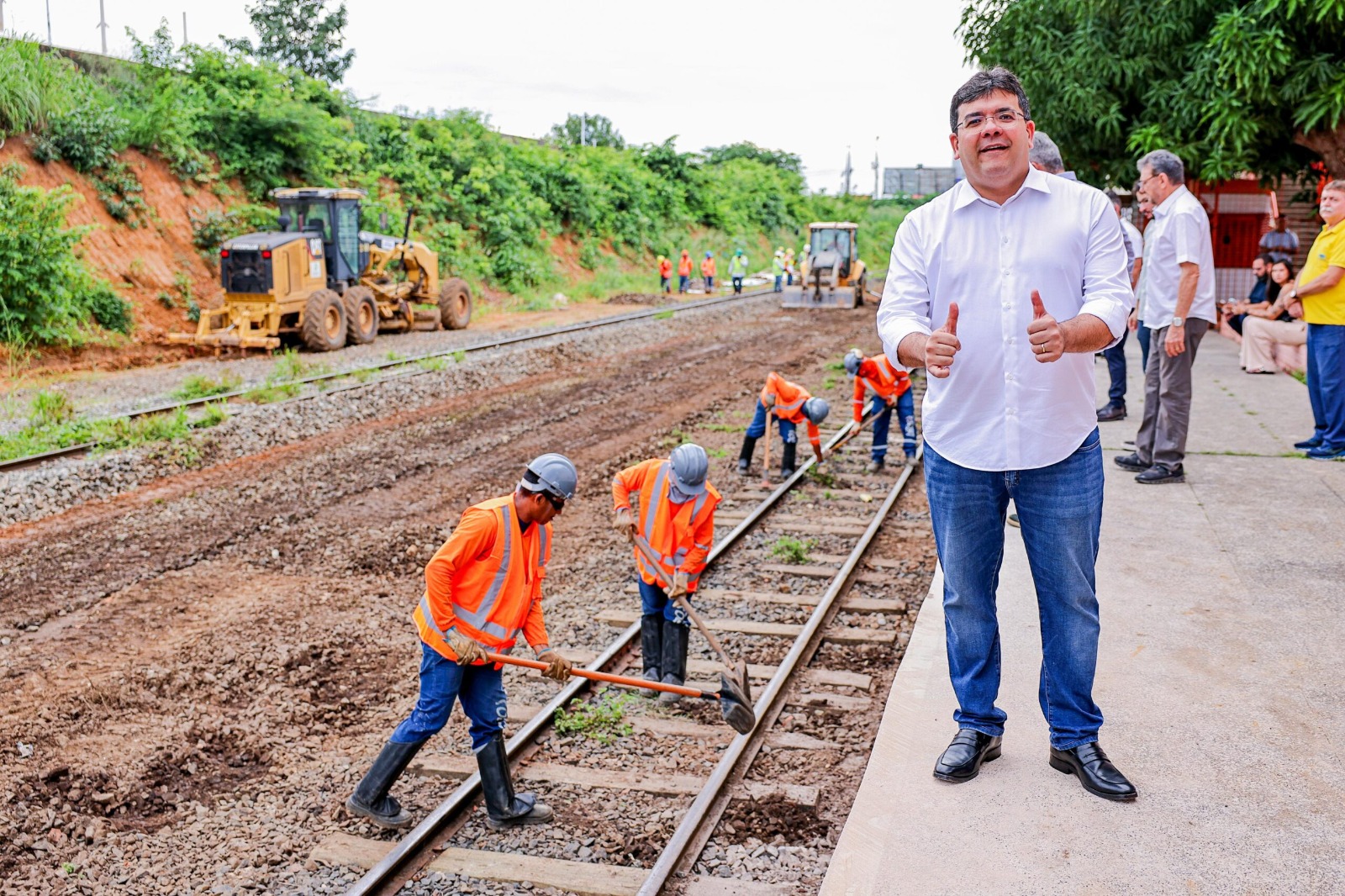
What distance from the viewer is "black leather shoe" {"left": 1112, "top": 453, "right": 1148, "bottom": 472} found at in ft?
29.0

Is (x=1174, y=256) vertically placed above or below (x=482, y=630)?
above

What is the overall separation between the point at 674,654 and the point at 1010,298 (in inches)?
125

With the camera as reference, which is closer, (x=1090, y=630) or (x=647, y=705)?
(x=1090, y=630)

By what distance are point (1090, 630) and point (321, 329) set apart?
17976 millimetres

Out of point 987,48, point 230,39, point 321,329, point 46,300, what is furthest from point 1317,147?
point 230,39

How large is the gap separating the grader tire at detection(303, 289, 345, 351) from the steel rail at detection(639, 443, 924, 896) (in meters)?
13.8

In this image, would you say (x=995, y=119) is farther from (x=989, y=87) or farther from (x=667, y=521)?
(x=667, y=521)

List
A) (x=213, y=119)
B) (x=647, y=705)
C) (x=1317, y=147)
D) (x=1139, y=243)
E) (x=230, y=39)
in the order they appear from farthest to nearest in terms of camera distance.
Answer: (x=230, y=39), (x=213, y=119), (x=1317, y=147), (x=1139, y=243), (x=647, y=705)

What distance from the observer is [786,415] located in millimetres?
10758

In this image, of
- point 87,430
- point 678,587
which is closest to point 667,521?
point 678,587

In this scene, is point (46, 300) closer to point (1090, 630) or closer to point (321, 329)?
point (321, 329)

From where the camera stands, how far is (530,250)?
1455 inches

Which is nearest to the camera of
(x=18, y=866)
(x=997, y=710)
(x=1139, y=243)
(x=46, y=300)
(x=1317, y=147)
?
(x=997, y=710)

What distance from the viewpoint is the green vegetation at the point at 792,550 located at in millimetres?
8398
